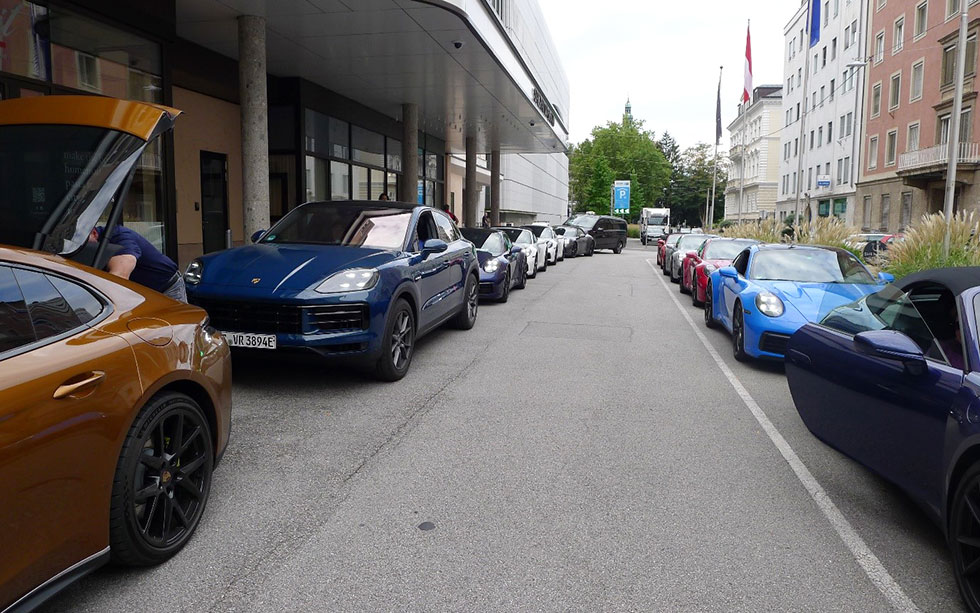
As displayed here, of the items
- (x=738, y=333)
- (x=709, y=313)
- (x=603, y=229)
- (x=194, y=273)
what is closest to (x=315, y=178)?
(x=709, y=313)

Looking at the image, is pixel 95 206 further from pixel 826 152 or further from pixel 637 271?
pixel 826 152

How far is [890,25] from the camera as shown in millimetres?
42594

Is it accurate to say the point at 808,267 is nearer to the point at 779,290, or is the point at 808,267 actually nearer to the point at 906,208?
the point at 779,290

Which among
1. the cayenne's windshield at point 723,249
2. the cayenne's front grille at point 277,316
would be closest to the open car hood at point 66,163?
the cayenne's front grille at point 277,316

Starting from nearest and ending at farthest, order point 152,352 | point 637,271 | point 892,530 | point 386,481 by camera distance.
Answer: point 152,352
point 892,530
point 386,481
point 637,271

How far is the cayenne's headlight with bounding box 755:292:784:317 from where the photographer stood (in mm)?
7688

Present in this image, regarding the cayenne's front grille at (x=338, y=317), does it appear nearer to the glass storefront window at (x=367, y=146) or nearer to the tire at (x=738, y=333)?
the tire at (x=738, y=333)

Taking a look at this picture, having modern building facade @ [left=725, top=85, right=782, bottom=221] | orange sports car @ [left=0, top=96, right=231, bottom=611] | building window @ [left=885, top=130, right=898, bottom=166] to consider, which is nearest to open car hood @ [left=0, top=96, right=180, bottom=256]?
orange sports car @ [left=0, top=96, right=231, bottom=611]

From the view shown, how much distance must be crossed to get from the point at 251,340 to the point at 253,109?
7536 millimetres

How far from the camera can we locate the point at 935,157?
3647 cm

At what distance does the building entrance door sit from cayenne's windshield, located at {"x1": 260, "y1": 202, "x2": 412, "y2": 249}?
27.4 ft

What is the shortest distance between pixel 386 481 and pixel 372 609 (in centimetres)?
141

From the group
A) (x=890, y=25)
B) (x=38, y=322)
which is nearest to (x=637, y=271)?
(x=38, y=322)

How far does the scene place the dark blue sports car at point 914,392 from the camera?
114 inches
